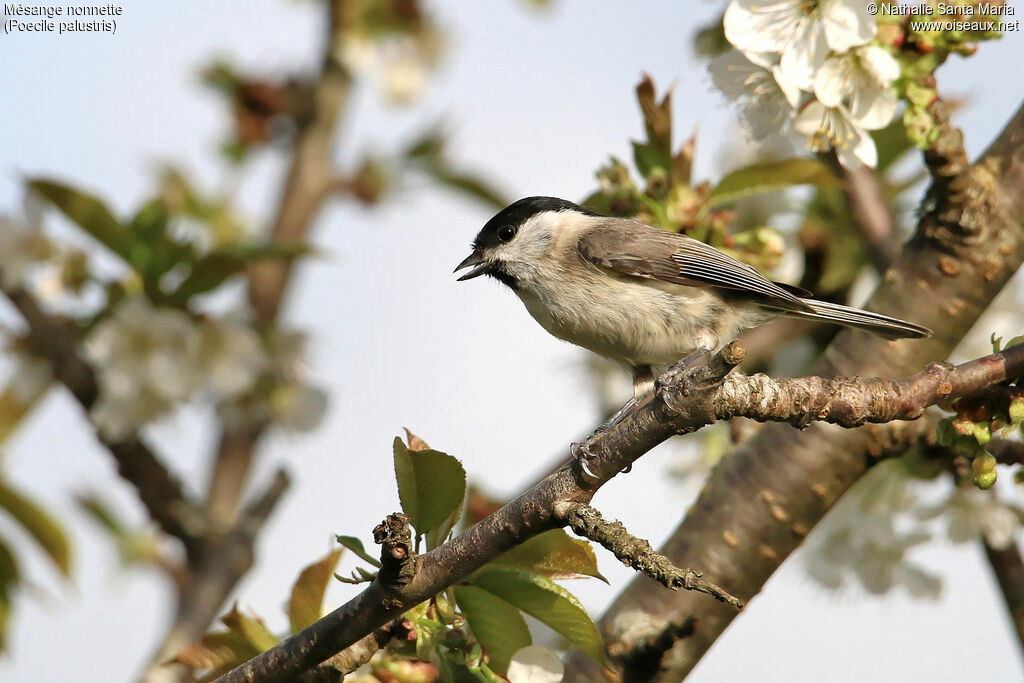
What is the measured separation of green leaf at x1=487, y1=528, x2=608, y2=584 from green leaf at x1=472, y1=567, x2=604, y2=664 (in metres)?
0.03

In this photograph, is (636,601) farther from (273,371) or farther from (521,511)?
(273,371)

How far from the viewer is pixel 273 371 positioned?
11.2 ft

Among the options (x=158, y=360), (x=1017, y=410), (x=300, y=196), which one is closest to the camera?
(x=1017, y=410)

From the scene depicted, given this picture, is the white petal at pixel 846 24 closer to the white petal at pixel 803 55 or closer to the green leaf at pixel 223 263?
the white petal at pixel 803 55

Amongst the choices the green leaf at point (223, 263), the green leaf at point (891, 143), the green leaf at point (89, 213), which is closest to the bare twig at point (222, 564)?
the green leaf at point (223, 263)

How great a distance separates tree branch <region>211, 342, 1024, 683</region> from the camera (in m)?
1.75

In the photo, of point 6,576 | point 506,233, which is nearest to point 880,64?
point 506,233

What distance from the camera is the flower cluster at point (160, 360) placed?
2.98 m

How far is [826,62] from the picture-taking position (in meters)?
2.58

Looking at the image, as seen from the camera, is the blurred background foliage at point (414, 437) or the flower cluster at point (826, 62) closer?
the blurred background foliage at point (414, 437)

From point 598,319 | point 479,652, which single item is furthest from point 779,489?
point 479,652

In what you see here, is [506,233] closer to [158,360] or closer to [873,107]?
[158,360]

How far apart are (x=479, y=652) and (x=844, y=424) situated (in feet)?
2.59

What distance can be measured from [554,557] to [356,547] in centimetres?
37
